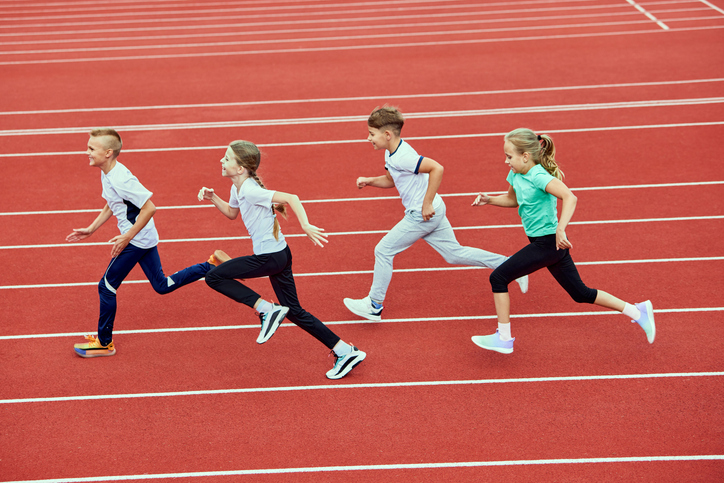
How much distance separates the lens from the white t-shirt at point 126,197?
15.1 feet

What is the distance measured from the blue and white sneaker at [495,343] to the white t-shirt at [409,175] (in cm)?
102

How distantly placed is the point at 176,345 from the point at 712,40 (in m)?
11.5

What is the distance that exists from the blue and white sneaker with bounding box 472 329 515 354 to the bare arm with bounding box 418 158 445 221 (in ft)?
3.15

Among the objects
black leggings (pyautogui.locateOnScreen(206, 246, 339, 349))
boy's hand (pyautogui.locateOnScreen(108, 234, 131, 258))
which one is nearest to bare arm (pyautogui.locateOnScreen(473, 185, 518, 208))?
black leggings (pyautogui.locateOnScreen(206, 246, 339, 349))

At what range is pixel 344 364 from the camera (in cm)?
459

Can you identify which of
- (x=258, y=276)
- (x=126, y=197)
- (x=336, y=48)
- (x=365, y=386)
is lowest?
(x=365, y=386)

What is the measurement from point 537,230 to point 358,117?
225 inches

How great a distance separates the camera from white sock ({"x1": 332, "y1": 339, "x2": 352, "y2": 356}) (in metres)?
4.55

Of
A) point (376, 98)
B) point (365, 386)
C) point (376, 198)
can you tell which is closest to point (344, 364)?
point (365, 386)

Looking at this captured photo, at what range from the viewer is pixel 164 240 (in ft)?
22.0

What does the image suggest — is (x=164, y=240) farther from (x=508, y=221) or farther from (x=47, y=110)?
(x=47, y=110)

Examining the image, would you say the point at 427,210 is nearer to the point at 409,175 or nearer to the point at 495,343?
the point at 409,175

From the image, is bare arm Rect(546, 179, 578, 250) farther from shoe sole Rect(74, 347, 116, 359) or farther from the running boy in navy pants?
shoe sole Rect(74, 347, 116, 359)

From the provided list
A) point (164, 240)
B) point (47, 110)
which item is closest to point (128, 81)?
point (47, 110)
